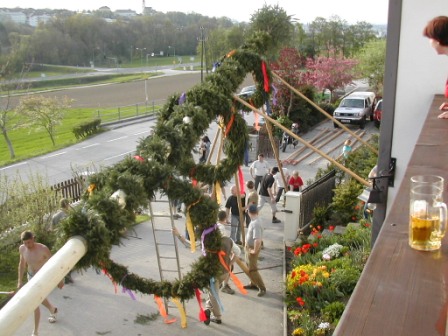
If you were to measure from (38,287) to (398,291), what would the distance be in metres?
1.83

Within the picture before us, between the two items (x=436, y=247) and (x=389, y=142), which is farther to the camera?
(x=389, y=142)

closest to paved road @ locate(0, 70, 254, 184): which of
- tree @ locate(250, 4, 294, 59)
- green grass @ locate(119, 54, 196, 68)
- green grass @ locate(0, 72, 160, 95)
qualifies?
tree @ locate(250, 4, 294, 59)

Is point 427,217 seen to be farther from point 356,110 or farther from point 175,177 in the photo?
point 356,110

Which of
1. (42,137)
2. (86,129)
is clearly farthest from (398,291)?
(42,137)

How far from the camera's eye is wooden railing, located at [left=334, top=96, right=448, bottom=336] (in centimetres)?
164

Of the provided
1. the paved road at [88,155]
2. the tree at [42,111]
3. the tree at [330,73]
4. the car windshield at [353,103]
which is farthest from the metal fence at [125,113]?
the car windshield at [353,103]

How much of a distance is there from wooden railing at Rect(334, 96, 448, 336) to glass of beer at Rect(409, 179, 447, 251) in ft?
0.15

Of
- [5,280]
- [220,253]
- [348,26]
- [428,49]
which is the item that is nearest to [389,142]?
[428,49]

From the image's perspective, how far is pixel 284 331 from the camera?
707 centimetres

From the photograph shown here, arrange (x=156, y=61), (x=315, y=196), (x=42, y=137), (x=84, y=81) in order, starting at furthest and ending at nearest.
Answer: (x=156, y=61) → (x=84, y=81) → (x=42, y=137) → (x=315, y=196)

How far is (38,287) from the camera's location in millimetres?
2621

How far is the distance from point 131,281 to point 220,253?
1047 mm

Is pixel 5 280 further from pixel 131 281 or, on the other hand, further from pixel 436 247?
pixel 436 247

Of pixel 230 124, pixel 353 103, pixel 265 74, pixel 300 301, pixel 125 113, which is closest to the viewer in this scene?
pixel 300 301
